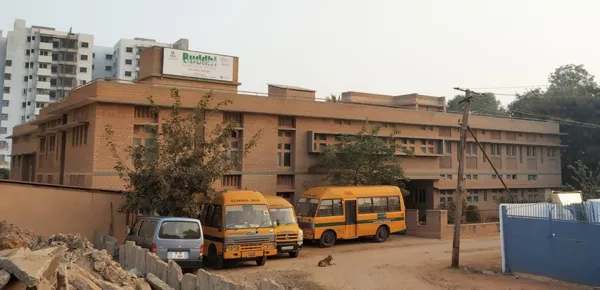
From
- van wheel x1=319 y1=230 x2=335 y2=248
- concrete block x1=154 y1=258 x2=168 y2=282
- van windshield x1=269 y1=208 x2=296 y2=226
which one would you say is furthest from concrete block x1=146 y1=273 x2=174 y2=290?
van wheel x1=319 y1=230 x2=335 y2=248

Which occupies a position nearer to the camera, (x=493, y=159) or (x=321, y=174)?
(x=321, y=174)

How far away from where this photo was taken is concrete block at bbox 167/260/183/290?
957cm

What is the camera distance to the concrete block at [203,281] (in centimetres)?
848

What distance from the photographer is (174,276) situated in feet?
31.9

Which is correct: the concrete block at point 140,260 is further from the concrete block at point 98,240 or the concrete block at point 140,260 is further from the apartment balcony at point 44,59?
the apartment balcony at point 44,59

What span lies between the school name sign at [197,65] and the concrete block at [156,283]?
16.0 m

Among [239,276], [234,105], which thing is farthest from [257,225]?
[234,105]

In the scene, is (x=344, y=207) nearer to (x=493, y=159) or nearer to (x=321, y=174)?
(x=321, y=174)

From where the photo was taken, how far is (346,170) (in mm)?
23797

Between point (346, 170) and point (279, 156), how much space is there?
3442mm

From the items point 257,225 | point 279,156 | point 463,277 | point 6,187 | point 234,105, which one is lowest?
point 463,277

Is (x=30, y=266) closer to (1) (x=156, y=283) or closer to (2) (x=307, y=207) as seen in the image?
(1) (x=156, y=283)

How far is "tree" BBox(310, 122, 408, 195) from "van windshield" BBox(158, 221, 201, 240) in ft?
36.7

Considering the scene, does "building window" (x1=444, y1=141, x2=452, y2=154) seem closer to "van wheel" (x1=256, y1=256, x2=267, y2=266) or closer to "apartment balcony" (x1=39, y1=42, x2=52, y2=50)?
"van wheel" (x1=256, y1=256, x2=267, y2=266)
